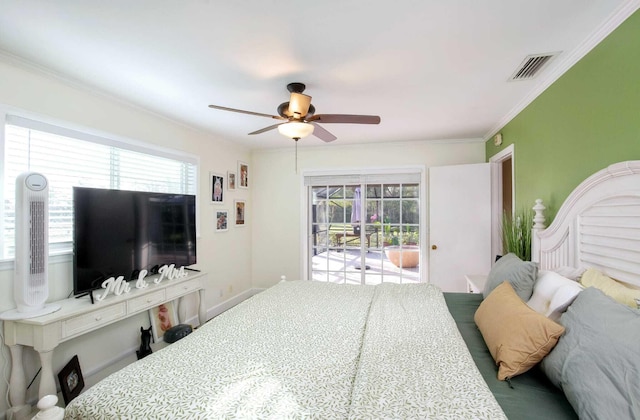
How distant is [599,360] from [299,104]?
198cm

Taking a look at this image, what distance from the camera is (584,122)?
67.9 inches

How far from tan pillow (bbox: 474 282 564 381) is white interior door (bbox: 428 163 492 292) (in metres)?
2.30

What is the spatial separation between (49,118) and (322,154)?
3.09m

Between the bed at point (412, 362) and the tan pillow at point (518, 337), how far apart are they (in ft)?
0.04

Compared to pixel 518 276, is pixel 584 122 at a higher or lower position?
higher

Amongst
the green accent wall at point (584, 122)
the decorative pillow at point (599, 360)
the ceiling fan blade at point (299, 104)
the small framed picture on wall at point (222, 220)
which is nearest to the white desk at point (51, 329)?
the small framed picture on wall at point (222, 220)

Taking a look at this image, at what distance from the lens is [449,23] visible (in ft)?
4.87

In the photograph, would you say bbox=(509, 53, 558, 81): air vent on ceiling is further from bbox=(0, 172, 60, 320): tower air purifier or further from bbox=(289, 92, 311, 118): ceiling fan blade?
bbox=(0, 172, 60, 320): tower air purifier

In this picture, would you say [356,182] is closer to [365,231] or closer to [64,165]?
[365,231]

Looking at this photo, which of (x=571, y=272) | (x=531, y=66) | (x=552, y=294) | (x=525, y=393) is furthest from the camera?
(x=531, y=66)

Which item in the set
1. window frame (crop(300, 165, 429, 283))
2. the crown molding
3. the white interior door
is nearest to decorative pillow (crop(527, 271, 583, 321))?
the crown molding

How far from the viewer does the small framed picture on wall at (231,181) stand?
13.2 feet

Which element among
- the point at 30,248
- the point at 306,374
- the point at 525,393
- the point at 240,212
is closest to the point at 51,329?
the point at 30,248

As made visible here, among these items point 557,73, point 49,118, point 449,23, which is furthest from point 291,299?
point 557,73
